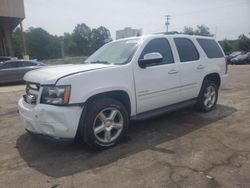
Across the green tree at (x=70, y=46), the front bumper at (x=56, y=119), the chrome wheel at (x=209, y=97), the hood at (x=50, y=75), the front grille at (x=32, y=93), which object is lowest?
the chrome wheel at (x=209, y=97)

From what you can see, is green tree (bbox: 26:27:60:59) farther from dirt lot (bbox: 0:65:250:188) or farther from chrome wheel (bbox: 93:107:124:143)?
chrome wheel (bbox: 93:107:124:143)

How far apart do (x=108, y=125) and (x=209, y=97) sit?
10.3 feet

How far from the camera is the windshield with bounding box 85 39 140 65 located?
15.3ft

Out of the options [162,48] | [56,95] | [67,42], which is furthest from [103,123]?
[67,42]

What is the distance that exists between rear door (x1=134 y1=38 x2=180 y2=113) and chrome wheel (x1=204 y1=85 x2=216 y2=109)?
3.92 feet

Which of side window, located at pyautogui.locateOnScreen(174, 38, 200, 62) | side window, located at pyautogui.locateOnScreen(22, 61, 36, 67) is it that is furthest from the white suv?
side window, located at pyautogui.locateOnScreen(22, 61, 36, 67)

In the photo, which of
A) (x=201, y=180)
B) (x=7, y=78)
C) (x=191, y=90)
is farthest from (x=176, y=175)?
(x=7, y=78)

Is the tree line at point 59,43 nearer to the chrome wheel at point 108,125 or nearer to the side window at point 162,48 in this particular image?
the side window at point 162,48

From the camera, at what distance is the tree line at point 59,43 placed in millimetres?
75062

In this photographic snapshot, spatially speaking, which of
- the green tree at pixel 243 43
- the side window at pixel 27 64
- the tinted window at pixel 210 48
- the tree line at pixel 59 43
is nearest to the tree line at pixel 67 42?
the tree line at pixel 59 43

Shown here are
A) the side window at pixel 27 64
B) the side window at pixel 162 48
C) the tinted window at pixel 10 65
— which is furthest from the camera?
the side window at pixel 27 64

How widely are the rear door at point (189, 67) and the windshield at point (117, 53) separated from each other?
1082 mm

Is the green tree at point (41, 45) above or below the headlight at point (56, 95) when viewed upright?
above

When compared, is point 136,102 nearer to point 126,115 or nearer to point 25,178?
point 126,115
